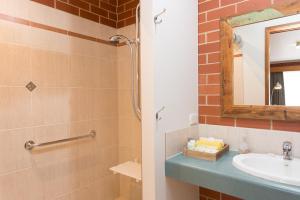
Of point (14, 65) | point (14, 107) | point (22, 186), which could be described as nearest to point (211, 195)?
point (22, 186)

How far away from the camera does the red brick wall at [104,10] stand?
1862 millimetres

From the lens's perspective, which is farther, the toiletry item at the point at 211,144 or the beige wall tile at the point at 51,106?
the beige wall tile at the point at 51,106

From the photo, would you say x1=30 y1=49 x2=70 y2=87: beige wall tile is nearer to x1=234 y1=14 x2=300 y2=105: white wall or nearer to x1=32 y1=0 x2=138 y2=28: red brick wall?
x1=32 y1=0 x2=138 y2=28: red brick wall

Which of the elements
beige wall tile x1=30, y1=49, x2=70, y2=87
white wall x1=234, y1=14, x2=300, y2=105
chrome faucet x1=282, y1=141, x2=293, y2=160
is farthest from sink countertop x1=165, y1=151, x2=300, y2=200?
beige wall tile x1=30, y1=49, x2=70, y2=87

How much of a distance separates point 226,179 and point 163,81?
2.20 feet

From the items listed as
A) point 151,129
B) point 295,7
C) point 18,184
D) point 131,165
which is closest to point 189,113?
point 151,129

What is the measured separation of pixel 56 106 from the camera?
1.76m

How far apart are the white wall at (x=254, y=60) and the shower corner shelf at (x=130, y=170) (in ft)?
3.49

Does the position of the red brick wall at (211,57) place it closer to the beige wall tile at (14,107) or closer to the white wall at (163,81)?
the white wall at (163,81)

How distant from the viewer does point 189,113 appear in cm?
164

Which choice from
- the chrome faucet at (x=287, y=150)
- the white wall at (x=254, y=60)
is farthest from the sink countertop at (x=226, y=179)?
the white wall at (x=254, y=60)

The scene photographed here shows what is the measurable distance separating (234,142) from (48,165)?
148 centimetres

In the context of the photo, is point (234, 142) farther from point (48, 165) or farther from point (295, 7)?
point (48, 165)

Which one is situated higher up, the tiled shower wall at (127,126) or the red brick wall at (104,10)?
the red brick wall at (104,10)
